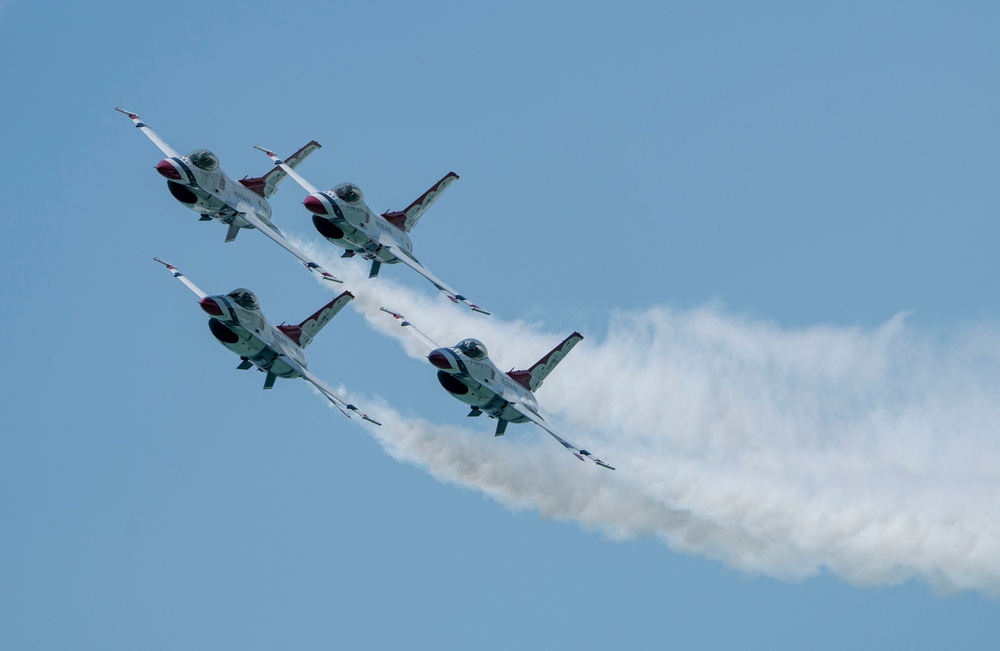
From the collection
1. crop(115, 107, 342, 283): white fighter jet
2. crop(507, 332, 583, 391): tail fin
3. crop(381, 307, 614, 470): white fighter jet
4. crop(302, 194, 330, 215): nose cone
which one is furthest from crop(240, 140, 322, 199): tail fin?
crop(507, 332, 583, 391): tail fin

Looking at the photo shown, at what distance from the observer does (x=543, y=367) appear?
95.7 m

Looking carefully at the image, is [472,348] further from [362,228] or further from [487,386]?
[362,228]

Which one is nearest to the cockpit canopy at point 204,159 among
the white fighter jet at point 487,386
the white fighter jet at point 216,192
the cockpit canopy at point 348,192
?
the white fighter jet at point 216,192

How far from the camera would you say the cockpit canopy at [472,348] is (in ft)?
297

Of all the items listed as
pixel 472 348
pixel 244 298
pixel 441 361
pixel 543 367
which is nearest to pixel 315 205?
pixel 244 298

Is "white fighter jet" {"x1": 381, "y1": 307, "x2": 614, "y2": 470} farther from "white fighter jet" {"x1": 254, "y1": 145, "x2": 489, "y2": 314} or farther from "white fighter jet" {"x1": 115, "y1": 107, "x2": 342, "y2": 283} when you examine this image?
"white fighter jet" {"x1": 115, "y1": 107, "x2": 342, "y2": 283}

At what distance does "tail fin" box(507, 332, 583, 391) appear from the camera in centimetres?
9456

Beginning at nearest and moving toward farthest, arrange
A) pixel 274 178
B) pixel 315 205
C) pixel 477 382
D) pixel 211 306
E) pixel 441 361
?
pixel 441 361 → pixel 211 306 → pixel 477 382 → pixel 315 205 → pixel 274 178

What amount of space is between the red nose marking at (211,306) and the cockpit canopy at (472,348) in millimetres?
11692

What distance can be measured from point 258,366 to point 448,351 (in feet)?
32.8

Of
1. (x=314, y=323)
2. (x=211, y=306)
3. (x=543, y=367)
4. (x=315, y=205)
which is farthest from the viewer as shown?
(x=314, y=323)

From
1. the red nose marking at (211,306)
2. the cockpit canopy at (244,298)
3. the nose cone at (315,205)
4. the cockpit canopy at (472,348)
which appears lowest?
the red nose marking at (211,306)

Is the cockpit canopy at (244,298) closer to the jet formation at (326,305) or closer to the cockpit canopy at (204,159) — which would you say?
the jet formation at (326,305)

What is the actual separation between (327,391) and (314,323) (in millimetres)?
6544
